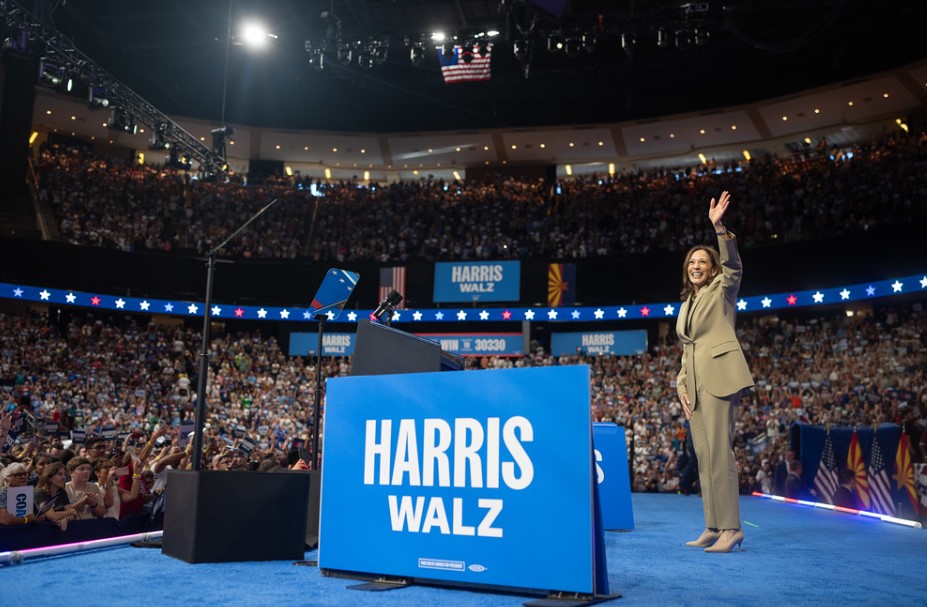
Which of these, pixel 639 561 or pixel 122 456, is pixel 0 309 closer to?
pixel 122 456

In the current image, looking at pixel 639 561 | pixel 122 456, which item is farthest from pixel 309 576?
pixel 122 456

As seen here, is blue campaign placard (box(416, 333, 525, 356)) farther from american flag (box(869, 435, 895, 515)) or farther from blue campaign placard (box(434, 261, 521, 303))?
american flag (box(869, 435, 895, 515))

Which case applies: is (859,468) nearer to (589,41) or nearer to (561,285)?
(589,41)

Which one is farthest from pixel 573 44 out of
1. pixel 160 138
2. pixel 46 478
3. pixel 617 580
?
pixel 617 580

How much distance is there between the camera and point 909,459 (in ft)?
29.7

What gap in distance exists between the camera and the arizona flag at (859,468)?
401 inches

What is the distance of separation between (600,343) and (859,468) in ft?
48.2

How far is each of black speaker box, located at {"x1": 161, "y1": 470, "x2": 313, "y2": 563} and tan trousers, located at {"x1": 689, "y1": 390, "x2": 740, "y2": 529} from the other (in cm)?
261

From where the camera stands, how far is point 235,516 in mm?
4512

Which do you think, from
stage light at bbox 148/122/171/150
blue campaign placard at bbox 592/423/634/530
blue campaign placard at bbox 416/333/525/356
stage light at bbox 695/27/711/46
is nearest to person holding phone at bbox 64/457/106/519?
blue campaign placard at bbox 592/423/634/530

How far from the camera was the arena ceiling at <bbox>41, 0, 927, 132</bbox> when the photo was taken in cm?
1870

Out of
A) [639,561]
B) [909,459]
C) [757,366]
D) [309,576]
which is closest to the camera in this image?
[309,576]

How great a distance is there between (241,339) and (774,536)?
23.4 m

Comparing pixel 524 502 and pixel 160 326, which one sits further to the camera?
pixel 160 326
